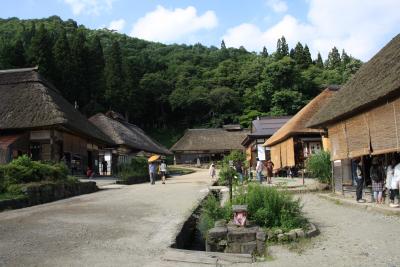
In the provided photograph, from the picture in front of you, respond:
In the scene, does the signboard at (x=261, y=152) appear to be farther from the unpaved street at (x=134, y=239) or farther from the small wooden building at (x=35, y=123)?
the unpaved street at (x=134, y=239)

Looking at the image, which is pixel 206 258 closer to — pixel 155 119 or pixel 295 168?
pixel 295 168

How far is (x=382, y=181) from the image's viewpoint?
46.6 ft

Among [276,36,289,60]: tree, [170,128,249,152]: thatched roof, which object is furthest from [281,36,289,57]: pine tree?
[170,128,249,152]: thatched roof

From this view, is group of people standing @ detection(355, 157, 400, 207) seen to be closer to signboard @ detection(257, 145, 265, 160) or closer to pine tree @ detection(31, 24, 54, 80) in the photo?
signboard @ detection(257, 145, 265, 160)

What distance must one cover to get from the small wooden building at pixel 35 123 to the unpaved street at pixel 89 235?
12.7m

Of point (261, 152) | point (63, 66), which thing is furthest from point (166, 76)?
point (261, 152)

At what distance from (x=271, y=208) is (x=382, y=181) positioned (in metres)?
6.10

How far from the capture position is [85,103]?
2328 inches

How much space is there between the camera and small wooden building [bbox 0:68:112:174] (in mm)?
24375

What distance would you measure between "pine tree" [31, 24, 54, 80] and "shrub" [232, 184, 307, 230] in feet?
156

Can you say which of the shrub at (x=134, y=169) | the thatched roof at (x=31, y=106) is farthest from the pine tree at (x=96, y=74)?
the thatched roof at (x=31, y=106)

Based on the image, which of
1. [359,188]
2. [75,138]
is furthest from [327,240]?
[75,138]

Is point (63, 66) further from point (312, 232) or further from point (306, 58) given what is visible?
point (312, 232)

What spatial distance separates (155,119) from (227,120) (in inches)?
533
